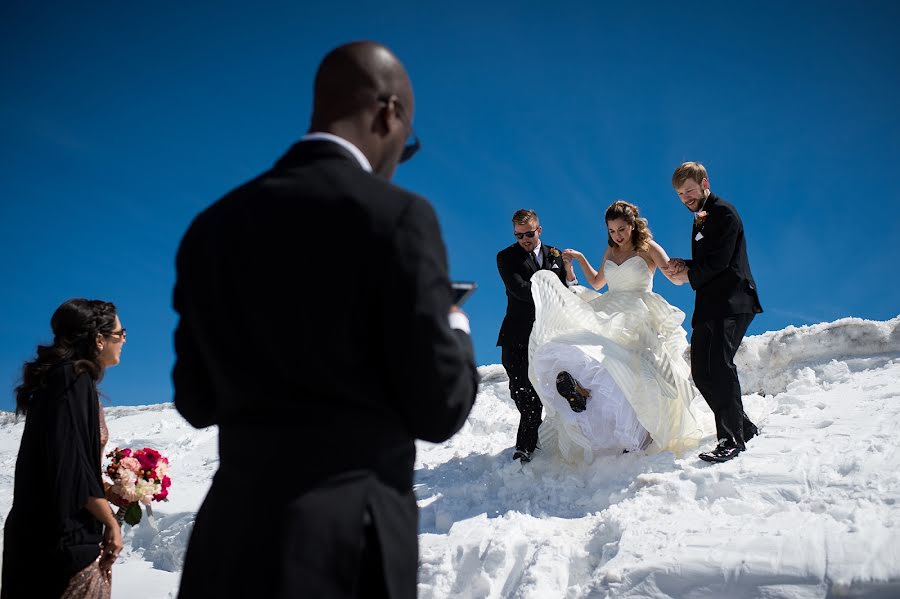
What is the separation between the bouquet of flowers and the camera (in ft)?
11.4

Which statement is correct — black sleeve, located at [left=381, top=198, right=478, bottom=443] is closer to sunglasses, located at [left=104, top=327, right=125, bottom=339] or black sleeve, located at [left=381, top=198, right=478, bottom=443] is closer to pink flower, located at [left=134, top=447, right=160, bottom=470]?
sunglasses, located at [left=104, top=327, right=125, bottom=339]

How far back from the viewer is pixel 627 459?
5.11 metres

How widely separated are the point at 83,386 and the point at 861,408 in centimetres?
527

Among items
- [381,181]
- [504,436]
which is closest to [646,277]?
[504,436]

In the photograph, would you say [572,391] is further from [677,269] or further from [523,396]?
[677,269]

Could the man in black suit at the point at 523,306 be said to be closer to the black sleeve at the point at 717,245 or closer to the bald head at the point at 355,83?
the black sleeve at the point at 717,245

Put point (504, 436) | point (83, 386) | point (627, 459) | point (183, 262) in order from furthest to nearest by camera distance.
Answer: point (504, 436), point (627, 459), point (83, 386), point (183, 262)

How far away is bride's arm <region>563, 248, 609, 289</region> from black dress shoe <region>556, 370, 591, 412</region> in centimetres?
112

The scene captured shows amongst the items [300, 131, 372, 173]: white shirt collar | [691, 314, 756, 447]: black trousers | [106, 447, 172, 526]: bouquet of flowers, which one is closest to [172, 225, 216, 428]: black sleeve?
[300, 131, 372, 173]: white shirt collar

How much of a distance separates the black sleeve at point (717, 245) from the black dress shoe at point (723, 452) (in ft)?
3.78

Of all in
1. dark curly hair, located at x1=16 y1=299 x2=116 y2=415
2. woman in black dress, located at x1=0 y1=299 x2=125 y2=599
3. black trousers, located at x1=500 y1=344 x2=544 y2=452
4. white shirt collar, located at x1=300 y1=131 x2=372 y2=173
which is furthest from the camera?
black trousers, located at x1=500 y1=344 x2=544 y2=452

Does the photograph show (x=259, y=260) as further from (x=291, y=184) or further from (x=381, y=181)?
(x=381, y=181)

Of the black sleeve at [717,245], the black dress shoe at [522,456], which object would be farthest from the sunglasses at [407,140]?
the black dress shoe at [522,456]

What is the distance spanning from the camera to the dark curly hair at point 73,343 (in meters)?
2.88
